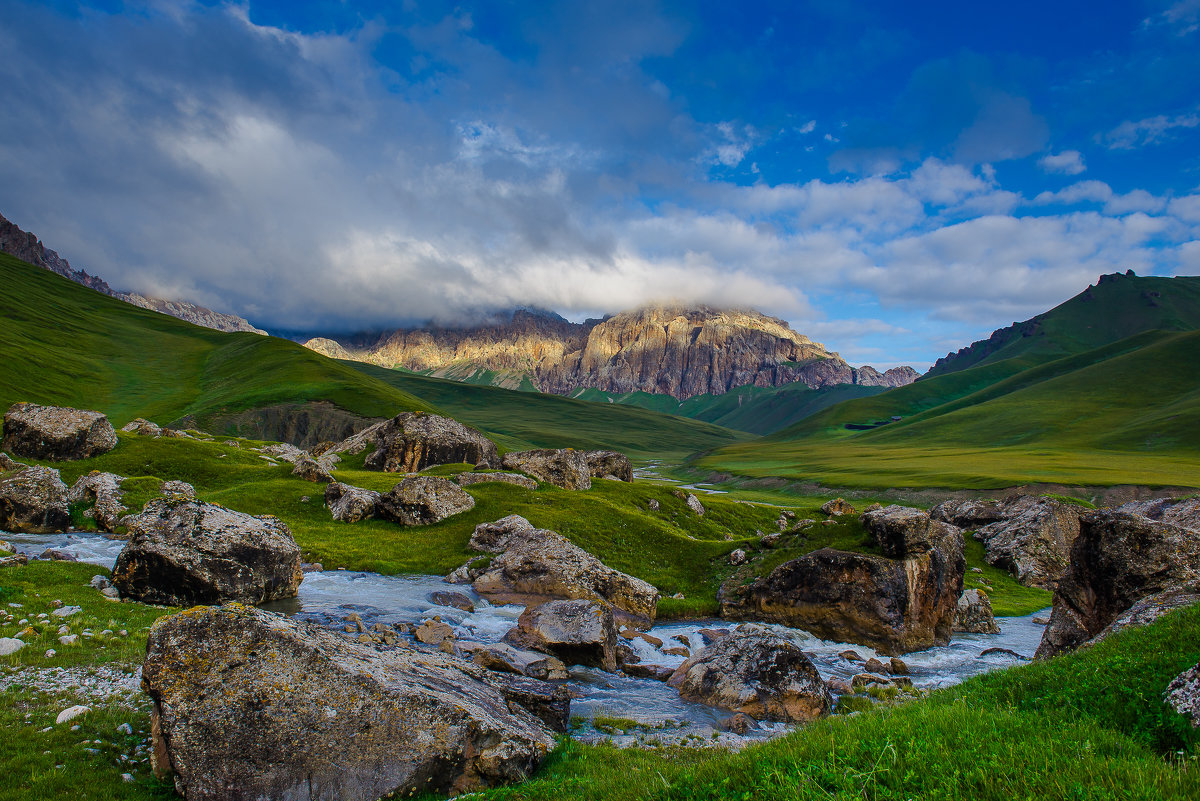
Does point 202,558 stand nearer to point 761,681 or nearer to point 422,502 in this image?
point 422,502

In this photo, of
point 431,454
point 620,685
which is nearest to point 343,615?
point 620,685

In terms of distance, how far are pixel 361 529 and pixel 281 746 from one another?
38282 millimetres

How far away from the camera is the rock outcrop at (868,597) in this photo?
34406mm

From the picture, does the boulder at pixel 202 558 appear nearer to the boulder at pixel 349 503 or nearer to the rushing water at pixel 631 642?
the rushing water at pixel 631 642

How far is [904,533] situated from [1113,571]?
10520 mm

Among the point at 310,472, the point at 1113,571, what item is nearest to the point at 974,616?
the point at 1113,571

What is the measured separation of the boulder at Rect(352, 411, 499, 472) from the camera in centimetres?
8181

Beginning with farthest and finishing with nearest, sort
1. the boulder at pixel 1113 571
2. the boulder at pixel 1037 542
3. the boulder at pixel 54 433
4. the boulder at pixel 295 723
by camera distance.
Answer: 1. the boulder at pixel 1037 542
2. the boulder at pixel 54 433
3. the boulder at pixel 1113 571
4. the boulder at pixel 295 723

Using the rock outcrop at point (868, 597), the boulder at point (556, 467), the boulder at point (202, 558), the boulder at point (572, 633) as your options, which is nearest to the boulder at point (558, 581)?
the rock outcrop at point (868, 597)

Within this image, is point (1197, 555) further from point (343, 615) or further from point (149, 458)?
point (149, 458)

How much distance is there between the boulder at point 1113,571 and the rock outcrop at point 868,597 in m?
8.32

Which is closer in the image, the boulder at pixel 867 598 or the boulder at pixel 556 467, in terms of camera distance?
the boulder at pixel 867 598

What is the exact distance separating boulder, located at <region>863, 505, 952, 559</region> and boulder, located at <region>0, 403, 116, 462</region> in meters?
72.7

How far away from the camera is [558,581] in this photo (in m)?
36.9
